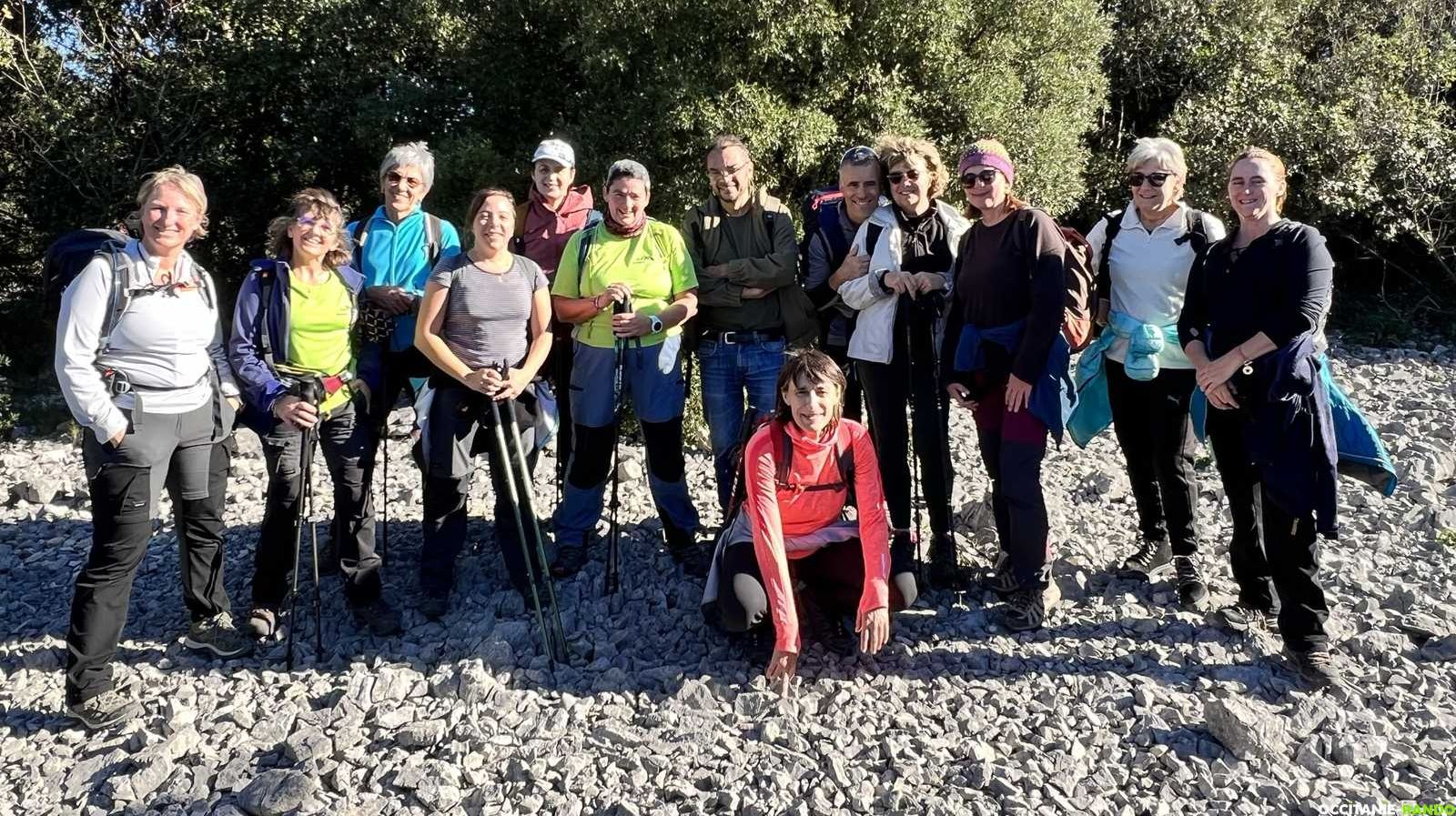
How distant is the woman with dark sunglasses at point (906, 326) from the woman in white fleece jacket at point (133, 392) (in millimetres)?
3161

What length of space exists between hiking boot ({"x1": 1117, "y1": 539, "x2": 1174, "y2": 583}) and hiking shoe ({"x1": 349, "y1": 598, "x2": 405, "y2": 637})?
4.02m

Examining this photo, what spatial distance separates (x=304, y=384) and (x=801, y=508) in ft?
8.09

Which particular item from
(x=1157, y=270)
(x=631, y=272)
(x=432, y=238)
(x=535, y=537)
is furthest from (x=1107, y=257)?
(x=432, y=238)

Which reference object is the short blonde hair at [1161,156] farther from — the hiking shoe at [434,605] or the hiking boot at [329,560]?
the hiking boot at [329,560]

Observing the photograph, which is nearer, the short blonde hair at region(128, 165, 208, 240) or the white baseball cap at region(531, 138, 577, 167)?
the short blonde hair at region(128, 165, 208, 240)

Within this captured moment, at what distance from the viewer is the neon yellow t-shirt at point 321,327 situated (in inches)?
182

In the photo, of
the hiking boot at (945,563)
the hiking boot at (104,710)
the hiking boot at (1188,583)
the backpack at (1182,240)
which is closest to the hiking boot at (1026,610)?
the hiking boot at (945,563)

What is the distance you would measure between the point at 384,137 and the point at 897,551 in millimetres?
8720

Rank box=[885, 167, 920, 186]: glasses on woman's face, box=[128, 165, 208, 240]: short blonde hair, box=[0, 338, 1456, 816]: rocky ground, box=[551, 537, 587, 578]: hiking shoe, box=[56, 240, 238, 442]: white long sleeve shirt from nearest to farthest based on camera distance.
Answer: box=[0, 338, 1456, 816]: rocky ground → box=[56, 240, 238, 442]: white long sleeve shirt → box=[128, 165, 208, 240]: short blonde hair → box=[885, 167, 920, 186]: glasses on woman's face → box=[551, 537, 587, 578]: hiking shoe

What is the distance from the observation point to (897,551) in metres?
4.95

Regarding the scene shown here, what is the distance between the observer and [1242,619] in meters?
4.71

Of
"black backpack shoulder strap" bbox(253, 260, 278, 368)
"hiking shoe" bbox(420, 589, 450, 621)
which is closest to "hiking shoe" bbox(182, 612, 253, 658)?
"hiking shoe" bbox(420, 589, 450, 621)

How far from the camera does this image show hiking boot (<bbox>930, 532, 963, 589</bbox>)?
17.1 feet

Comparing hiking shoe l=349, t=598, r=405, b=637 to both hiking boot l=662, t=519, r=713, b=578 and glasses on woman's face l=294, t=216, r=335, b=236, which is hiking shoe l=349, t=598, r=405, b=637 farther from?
glasses on woman's face l=294, t=216, r=335, b=236
